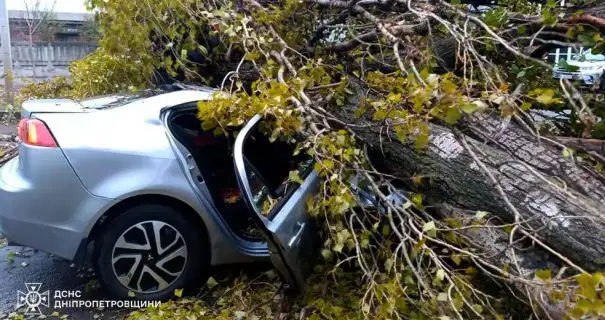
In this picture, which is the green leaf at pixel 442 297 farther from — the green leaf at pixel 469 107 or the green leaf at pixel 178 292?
the green leaf at pixel 178 292

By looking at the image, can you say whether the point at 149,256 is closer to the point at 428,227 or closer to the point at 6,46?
the point at 428,227

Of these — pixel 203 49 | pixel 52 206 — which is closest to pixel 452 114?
pixel 52 206

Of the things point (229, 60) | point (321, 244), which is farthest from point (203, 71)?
point (321, 244)

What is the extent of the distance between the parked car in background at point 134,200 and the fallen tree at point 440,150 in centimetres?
24

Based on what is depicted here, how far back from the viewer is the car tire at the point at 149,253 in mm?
3117

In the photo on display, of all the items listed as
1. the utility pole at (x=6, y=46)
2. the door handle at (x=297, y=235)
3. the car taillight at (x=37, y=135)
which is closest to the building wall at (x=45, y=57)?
the utility pole at (x=6, y=46)

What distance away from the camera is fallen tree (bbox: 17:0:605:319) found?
2398mm

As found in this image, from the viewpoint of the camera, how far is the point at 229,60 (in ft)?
15.1

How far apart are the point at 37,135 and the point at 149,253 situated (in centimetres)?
93

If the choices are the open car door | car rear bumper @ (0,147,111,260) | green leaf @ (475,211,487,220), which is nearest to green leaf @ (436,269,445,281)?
green leaf @ (475,211,487,220)

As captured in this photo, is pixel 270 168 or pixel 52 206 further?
pixel 270 168

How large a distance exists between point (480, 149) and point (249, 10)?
7.58 feet

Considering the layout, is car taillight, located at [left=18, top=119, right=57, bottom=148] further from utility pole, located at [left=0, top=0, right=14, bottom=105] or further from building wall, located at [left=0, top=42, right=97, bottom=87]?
building wall, located at [left=0, top=42, right=97, bottom=87]

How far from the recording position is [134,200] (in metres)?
3.14
